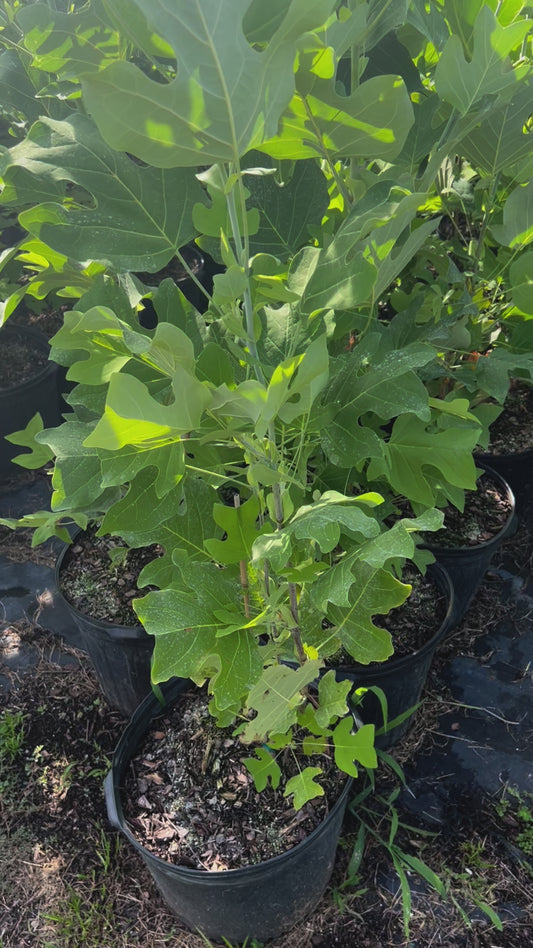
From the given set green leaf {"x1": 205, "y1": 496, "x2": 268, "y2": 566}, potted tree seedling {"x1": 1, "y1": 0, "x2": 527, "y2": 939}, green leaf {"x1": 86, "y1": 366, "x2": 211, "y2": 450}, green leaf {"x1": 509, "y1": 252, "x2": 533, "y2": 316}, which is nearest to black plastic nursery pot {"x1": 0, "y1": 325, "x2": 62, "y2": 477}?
potted tree seedling {"x1": 1, "y1": 0, "x2": 527, "y2": 939}

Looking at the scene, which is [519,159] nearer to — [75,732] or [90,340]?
[90,340]

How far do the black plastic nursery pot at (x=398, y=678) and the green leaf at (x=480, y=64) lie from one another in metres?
1.13

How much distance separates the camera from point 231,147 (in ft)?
2.22

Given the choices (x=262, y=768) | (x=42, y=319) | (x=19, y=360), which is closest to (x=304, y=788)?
(x=262, y=768)

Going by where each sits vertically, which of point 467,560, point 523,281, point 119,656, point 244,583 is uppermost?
point 523,281

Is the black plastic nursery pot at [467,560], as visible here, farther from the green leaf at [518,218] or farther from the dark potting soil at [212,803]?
the green leaf at [518,218]

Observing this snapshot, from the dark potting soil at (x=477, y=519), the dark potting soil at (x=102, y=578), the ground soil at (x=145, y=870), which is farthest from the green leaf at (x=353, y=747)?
the dark potting soil at (x=477, y=519)

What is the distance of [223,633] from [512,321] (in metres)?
0.97

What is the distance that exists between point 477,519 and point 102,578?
1035 millimetres

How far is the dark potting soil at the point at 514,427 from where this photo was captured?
2277 millimetres

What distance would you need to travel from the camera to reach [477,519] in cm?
200

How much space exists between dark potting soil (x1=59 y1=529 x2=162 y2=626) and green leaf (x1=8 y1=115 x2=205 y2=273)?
2.92ft

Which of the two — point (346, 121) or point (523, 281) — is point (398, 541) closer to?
point (346, 121)

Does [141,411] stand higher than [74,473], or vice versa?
[141,411]
